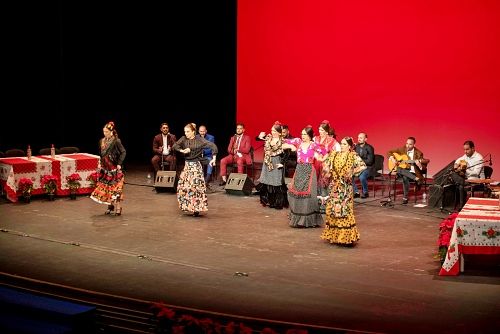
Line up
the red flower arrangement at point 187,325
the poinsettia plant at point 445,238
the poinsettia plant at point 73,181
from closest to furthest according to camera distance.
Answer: the red flower arrangement at point 187,325
the poinsettia plant at point 445,238
the poinsettia plant at point 73,181

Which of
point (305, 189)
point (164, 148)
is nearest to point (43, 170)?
point (164, 148)

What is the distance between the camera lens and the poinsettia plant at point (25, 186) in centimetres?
1041

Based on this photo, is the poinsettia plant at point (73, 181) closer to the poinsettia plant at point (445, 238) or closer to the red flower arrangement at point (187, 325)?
the poinsettia plant at point (445, 238)

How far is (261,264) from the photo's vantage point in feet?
23.3

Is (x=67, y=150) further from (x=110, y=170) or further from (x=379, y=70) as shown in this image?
(x=379, y=70)

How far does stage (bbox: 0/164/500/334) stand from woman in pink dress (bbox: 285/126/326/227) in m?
0.21

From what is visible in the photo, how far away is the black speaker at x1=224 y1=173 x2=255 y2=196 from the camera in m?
11.2

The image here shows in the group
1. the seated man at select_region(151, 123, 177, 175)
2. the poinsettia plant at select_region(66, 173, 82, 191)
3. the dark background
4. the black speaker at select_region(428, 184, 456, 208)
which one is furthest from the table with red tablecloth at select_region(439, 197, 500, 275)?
the dark background

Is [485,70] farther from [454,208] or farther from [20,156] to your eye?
[20,156]

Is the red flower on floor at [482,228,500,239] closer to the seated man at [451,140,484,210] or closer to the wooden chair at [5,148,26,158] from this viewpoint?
the seated man at [451,140,484,210]

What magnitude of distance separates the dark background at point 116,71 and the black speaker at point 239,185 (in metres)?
4.61

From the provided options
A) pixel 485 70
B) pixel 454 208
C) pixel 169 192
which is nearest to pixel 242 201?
pixel 169 192

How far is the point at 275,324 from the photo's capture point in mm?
4891

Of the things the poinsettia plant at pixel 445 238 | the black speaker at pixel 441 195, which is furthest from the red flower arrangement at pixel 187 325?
the black speaker at pixel 441 195
